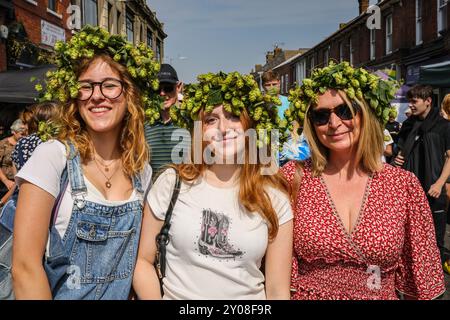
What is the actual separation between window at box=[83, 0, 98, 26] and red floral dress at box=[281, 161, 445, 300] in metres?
16.3

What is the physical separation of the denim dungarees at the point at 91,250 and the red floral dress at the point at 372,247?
841 millimetres

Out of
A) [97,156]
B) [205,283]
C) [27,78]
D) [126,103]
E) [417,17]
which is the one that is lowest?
[205,283]

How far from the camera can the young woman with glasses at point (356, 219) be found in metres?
2.04

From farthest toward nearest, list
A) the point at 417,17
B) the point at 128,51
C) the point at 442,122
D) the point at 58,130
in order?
the point at 417,17 < the point at 442,122 < the point at 128,51 < the point at 58,130

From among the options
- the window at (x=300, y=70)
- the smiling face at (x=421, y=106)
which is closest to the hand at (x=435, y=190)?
the smiling face at (x=421, y=106)

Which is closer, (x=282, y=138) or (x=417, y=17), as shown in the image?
(x=282, y=138)

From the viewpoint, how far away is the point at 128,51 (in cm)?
220

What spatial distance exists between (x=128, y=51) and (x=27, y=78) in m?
5.81

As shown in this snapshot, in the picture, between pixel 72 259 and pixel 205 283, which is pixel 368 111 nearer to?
pixel 205 283

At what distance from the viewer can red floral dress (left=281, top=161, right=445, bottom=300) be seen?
2.03 meters

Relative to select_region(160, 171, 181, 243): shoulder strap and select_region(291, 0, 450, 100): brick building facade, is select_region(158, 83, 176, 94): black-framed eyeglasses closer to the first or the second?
select_region(160, 171, 181, 243): shoulder strap

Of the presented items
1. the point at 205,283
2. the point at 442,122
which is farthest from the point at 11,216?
the point at 442,122

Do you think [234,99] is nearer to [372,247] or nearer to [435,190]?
[372,247]

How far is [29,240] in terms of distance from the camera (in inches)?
66.2
